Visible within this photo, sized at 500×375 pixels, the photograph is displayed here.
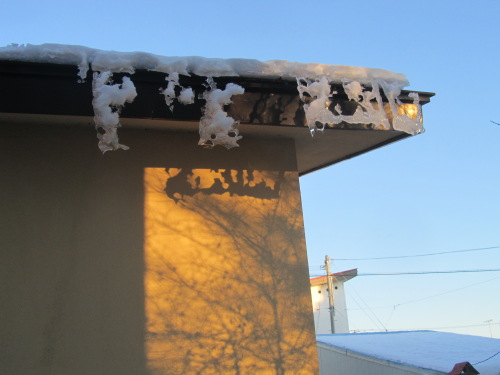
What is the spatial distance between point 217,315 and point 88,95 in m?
1.55

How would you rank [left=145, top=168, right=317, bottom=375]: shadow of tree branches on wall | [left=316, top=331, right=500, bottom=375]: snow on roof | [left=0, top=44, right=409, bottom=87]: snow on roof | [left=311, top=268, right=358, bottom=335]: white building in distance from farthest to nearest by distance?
[left=311, top=268, right=358, bottom=335]: white building in distance, [left=316, top=331, right=500, bottom=375]: snow on roof, [left=145, top=168, right=317, bottom=375]: shadow of tree branches on wall, [left=0, top=44, right=409, bottom=87]: snow on roof

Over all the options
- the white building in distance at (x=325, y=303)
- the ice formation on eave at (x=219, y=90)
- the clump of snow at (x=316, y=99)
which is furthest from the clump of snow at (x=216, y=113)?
the white building in distance at (x=325, y=303)

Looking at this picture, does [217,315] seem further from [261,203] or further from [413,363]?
[413,363]

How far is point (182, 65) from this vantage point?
289 centimetres

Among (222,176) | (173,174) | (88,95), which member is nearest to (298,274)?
(222,176)

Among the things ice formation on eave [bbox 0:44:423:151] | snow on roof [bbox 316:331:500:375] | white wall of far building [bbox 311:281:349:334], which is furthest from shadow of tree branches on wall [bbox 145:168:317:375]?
white wall of far building [bbox 311:281:349:334]

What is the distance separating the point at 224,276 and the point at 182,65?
1.36 m

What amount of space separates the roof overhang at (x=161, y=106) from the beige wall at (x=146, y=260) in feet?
0.73

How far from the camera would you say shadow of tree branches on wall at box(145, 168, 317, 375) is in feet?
10.1

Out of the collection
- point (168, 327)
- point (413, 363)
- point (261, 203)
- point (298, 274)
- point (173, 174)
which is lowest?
point (413, 363)

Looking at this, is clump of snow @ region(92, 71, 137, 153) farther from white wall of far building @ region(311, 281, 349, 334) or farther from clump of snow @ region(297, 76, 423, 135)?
white wall of far building @ region(311, 281, 349, 334)

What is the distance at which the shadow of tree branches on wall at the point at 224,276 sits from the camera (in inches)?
121

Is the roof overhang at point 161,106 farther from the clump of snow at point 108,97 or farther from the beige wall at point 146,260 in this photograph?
the beige wall at point 146,260

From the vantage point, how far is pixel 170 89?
2.88m
